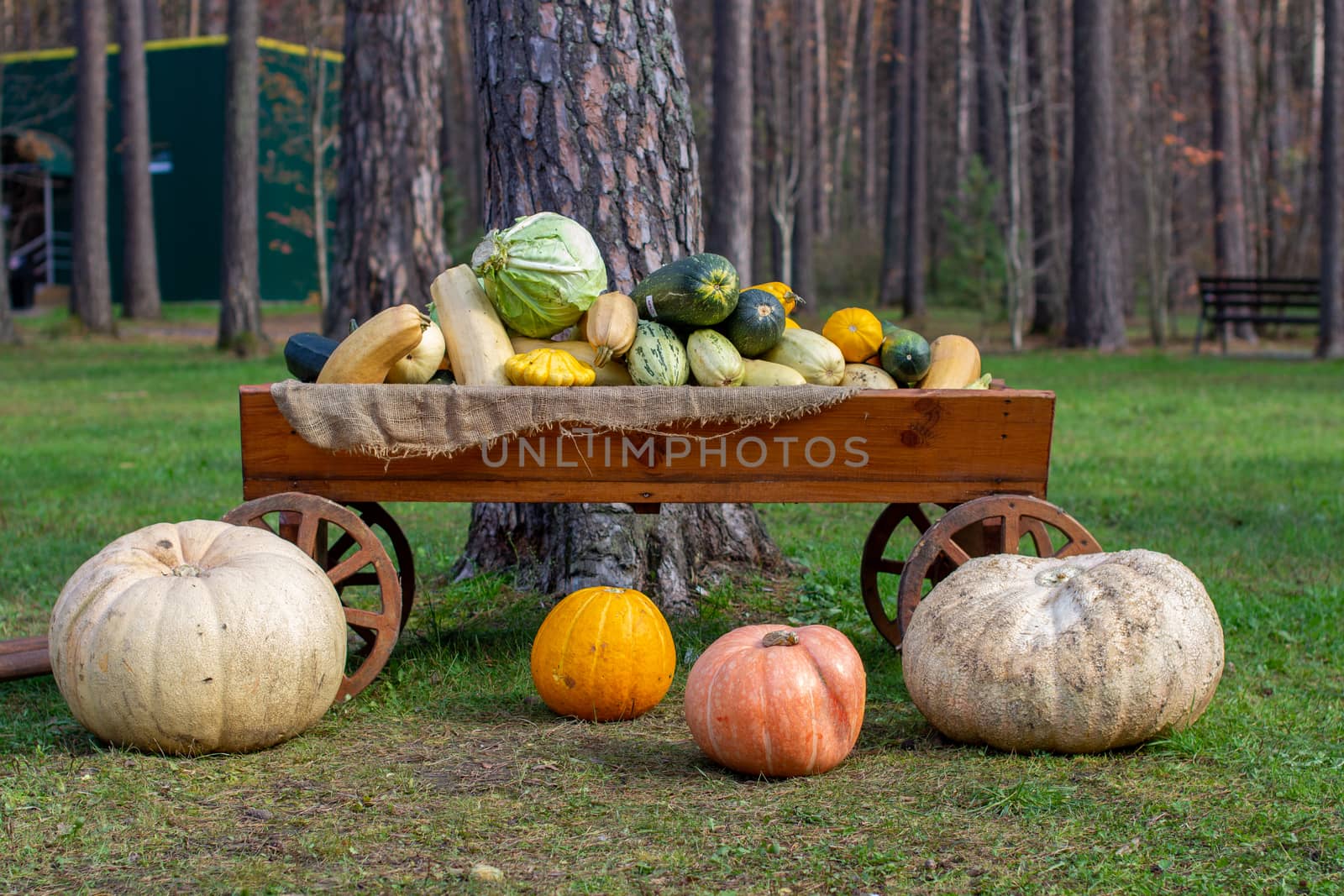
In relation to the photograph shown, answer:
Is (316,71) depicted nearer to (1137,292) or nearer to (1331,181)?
(1331,181)

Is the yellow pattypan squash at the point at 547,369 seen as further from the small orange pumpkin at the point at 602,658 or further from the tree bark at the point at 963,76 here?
the tree bark at the point at 963,76

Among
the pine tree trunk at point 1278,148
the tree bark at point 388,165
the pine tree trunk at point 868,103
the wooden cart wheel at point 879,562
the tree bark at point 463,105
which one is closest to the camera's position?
the wooden cart wheel at point 879,562

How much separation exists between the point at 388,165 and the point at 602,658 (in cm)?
1061

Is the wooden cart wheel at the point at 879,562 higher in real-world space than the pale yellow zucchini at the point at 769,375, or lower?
lower

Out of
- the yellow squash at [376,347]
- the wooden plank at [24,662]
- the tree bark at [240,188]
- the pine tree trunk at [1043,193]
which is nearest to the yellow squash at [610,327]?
the yellow squash at [376,347]

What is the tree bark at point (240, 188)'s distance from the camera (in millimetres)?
18750

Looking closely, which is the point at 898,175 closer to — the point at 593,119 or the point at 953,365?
the point at 593,119

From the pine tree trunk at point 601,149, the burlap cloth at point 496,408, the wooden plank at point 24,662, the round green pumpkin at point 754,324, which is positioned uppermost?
the pine tree trunk at point 601,149

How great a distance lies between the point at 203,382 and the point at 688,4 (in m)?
29.7

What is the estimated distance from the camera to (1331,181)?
1655cm

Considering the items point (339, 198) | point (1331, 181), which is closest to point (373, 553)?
point (339, 198)

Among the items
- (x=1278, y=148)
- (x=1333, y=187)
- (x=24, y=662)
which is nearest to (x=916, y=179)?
(x=1278, y=148)

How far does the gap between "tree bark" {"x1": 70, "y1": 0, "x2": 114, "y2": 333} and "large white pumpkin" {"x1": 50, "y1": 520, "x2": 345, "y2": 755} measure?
20.2 meters

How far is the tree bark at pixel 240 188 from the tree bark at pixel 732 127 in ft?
22.6
